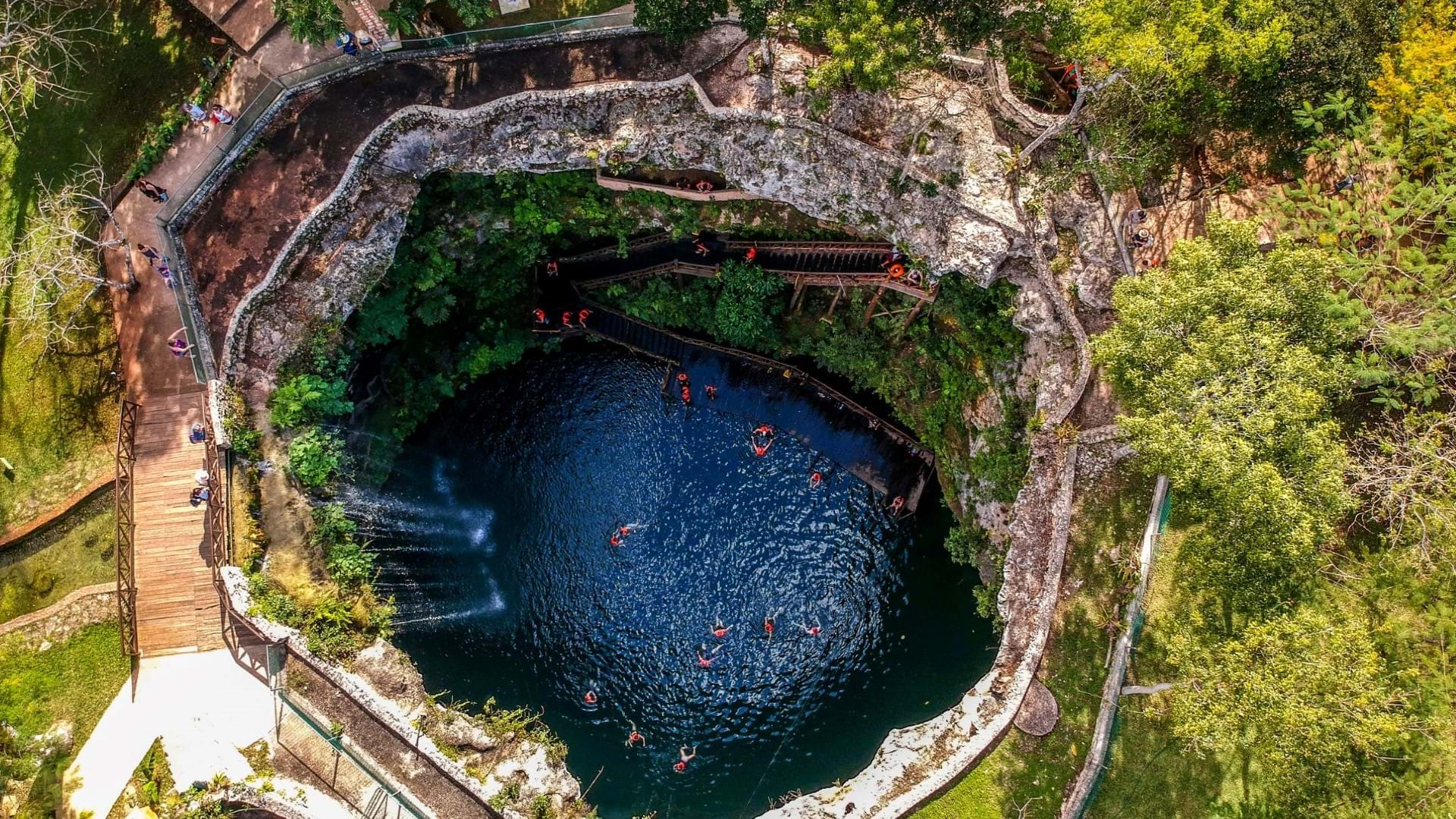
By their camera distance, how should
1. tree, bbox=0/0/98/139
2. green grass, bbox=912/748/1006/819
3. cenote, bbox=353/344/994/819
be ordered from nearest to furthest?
green grass, bbox=912/748/1006/819
tree, bbox=0/0/98/139
cenote, bbox=353/344/994/819

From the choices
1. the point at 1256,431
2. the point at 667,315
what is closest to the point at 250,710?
the point at 667,315

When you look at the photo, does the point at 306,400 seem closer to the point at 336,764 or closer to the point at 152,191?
the point at 152,191

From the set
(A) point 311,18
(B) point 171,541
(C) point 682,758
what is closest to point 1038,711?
(C) point 682,758

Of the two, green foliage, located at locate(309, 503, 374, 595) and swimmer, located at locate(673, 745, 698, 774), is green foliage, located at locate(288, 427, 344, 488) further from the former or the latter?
swimmer, located at locate(673, 745, 698, 774)

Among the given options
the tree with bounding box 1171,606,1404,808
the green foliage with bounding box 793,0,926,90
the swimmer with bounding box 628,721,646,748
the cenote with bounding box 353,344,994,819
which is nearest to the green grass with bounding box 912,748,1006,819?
the cenote with bounding box 353,344,994,819

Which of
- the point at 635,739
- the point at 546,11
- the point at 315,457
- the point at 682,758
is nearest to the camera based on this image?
the point at 546,11

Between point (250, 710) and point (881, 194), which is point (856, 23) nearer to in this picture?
point (881, 194)

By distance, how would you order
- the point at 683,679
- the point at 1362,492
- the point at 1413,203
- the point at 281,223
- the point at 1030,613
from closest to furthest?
the point at 1413,203, the point at 1362,492, the point at 1030,613, the point at 281,223, the point at 683,679
